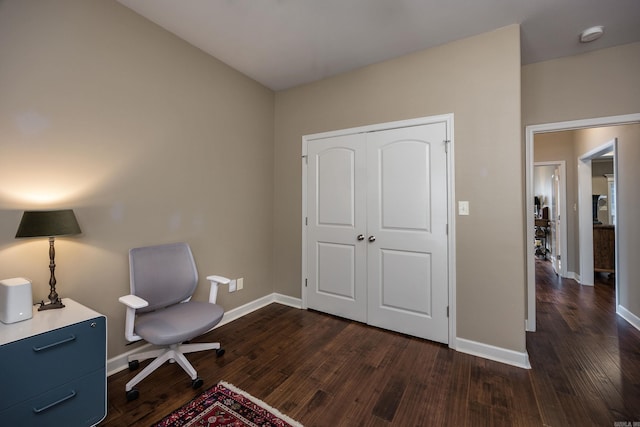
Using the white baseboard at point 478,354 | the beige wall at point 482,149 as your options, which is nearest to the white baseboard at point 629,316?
the white baseboard at point 478,354

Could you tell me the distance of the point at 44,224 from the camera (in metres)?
1.57

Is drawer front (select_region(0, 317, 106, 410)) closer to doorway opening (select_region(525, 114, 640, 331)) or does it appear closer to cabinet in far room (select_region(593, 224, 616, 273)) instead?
doorway opening (select_region(525, 114, 640, 331))

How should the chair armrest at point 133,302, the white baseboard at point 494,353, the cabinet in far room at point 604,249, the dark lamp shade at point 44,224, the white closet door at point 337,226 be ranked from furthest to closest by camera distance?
the cabinet in far room at point 604,249
the white closet door at point 337,226
the white baseboard at point 494,353
the chair armrest at point 133,302
the dark lamp shade at point 44,224

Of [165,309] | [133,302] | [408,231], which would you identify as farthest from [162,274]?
[408,231]

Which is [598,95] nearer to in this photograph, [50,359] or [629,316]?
[629,316]

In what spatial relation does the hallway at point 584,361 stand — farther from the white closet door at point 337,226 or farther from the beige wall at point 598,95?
the white closet door at point 337,226

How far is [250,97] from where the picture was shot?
10.7 ft

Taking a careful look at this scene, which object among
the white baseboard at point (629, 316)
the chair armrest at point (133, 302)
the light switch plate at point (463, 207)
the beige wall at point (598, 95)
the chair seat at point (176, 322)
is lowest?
the white baseboard at point (629, 316)

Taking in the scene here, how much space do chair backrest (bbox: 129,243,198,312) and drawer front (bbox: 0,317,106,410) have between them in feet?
1.83

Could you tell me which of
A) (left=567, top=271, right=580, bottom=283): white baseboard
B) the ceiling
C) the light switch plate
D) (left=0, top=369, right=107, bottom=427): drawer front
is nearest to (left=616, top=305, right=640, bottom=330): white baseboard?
(left=567, top=271, right=580, bottom=283): white baseboard

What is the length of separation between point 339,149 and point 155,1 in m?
1.96

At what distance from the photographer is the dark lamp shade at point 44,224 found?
1541mm

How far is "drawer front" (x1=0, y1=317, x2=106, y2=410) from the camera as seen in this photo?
125 cm

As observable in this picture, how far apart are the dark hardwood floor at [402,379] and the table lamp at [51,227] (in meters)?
0.76
